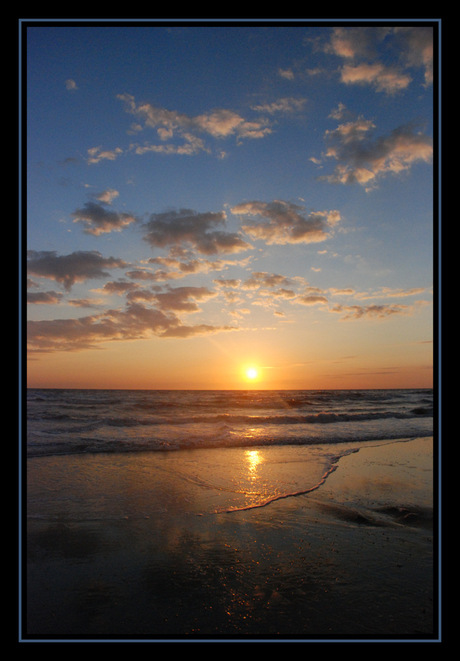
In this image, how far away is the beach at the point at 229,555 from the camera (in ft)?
12.4

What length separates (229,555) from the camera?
5.22m

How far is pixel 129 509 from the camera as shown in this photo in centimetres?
707

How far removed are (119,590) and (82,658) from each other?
1820 mm

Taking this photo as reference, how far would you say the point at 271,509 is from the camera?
714 cm

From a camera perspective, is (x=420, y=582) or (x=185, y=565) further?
(x=185, y=565)

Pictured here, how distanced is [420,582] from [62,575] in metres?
4.62

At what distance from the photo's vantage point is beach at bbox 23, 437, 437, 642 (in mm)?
3785
